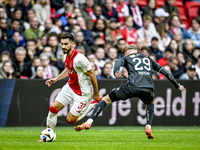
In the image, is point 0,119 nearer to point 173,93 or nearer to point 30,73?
point 30,73

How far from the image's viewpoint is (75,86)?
7.68 meters

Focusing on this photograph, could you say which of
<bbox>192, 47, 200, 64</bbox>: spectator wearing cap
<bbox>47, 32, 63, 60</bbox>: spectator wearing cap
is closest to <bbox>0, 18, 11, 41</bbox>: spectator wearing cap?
<bbox>47, 32, 63, 60</bbox>: spectator wearing cap

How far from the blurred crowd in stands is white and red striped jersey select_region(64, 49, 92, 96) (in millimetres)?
3960

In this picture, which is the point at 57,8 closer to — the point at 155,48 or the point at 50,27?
the point at 50,27

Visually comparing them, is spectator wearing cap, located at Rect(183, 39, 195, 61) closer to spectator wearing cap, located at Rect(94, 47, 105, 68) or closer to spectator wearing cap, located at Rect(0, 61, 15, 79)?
spectator wearing cap, located at Rect(94, 47, 105, 68)

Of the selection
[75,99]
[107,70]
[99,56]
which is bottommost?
[75,99]

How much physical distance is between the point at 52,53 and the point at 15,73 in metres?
1.73

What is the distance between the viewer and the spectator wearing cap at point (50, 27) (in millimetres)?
13391

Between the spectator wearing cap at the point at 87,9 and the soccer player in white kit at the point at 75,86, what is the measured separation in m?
7.01

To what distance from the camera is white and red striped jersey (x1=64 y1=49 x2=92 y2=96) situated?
24.3 feet

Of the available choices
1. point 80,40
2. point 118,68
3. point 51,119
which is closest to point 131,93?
point 118,68

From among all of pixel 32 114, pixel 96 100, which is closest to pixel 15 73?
pixel 32 114

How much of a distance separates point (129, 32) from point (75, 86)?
7441 millimetres

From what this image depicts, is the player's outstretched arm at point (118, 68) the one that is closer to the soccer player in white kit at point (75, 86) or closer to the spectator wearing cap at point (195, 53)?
the soccer player in white kit at point (75, 86)
